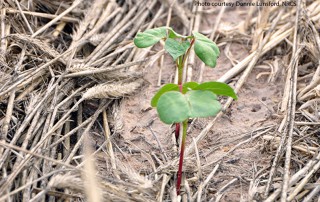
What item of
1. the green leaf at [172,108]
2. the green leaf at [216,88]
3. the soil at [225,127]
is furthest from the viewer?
A: the soil at [225,127]

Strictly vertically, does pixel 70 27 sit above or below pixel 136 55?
above

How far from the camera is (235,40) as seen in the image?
8.16 feet

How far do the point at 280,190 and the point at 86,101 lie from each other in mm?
850

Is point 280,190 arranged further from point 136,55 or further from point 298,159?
point 136,55

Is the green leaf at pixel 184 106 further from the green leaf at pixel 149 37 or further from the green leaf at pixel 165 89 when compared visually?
the green leaf at pixel 149 37

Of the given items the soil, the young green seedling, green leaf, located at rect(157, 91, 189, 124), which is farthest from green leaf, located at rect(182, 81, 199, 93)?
the soil

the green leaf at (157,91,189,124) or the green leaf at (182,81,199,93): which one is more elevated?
the green leaf at (182,81,199,93)

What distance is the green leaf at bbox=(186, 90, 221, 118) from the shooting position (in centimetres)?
141

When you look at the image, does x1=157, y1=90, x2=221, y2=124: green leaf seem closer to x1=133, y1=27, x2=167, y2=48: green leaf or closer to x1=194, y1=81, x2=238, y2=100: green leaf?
x1=194, y1=81, x2=238, y2=100: green leaf

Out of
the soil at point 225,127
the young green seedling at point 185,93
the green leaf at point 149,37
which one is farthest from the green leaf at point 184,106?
the soil at point 225,127

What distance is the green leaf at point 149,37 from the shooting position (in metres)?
1.60

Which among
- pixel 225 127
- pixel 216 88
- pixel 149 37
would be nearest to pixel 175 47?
pixel 149 37

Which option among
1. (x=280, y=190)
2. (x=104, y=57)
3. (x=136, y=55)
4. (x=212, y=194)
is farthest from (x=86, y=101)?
(x=280, y=190)

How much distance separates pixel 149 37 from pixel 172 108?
32cm
